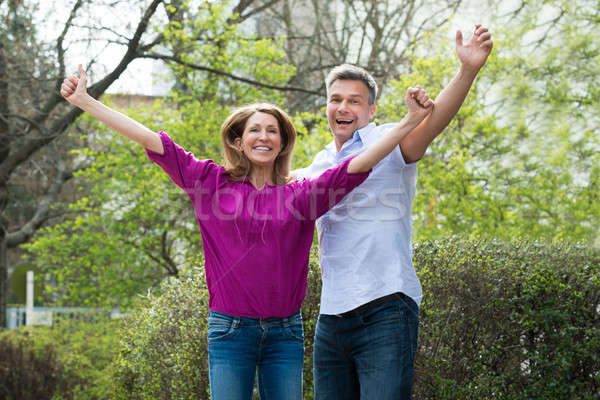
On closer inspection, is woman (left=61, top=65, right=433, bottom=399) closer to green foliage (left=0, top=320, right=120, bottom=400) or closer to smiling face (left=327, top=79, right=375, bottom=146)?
smiling face (left=327, top=79, right=375, bottom=146)

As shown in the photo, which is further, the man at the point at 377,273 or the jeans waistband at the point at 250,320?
the jeans waistband at the point at 250,320

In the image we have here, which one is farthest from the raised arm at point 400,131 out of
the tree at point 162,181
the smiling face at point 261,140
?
the tree at point 162,181

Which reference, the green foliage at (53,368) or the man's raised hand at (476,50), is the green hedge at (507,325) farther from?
the green foliage at (53,368)

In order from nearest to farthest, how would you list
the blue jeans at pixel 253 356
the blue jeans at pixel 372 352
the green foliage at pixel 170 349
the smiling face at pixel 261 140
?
1. the blue jeans at pixel 372 352
2. the blue jeans at pixel 253 356
3. the smiling face at pixel 261 140
4. the green foliage at pixel 170 349

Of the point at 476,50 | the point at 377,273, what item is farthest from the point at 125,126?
the point at 476,50

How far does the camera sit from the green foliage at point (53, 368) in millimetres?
7160

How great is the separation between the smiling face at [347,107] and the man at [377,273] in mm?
58

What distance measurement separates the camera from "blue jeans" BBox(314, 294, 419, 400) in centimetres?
240

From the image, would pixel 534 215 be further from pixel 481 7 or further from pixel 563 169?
pixel 481 7

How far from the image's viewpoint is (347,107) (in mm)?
2781

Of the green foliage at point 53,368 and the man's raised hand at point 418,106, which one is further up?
the man's raised hand at point 418,106

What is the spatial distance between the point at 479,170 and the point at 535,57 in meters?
2.53

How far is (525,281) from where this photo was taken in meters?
3.64

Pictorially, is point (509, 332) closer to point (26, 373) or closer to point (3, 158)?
point (26, 373)
